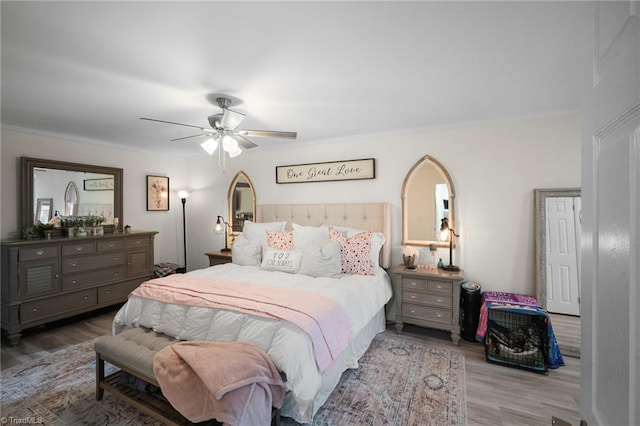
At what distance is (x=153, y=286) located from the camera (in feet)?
Answer: 8.54

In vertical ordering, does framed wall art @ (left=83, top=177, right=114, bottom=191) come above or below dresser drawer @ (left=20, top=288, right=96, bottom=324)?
above

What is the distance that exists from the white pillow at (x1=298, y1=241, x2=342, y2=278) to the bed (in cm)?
1

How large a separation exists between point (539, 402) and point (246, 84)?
3319mm

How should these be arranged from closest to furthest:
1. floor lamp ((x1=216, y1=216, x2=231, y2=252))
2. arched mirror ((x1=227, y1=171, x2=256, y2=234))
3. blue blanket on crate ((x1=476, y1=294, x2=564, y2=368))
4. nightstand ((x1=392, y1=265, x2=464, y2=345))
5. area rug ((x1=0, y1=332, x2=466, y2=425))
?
area rug ((x1=0, y1=332, x2=466, y2=425)) → blue blanket on crate ((x1=476, y1=294, x2=564, y2=368)) → nightstand ((x1=392, y1=265, x2=464, y2=345)) → floor lamp ((x1=216, y1=216, x2=231, y2=252)) → arched mirror ((x1=227, y1=171, x2=256, y2=234))

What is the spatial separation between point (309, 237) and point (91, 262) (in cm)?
288

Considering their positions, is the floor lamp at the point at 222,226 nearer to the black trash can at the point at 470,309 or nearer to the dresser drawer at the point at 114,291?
the dresser drawer at the point at 114,291

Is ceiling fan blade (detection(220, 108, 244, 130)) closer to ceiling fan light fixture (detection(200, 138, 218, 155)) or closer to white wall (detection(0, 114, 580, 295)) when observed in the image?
ceiling fan light fixture (detection(200, 138, 218, 155))

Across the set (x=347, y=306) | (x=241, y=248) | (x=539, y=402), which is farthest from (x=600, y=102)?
(x=241, y=248)

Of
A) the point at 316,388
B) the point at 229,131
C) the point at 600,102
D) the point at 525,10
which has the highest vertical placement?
the point at 525,10

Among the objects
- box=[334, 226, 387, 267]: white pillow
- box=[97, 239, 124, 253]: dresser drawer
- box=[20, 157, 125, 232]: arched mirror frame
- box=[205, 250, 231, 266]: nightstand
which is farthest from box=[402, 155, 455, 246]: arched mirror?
box=[20, 157, 125, 232]: arched mirror frame

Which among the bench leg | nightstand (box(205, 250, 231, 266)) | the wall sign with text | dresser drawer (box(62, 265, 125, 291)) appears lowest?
the bench leg

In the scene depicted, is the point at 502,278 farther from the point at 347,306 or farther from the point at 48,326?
the point at 48,326

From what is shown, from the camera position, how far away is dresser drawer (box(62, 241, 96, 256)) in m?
3.47

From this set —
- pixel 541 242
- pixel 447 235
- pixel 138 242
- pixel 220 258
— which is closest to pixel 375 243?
pixel 447 235
